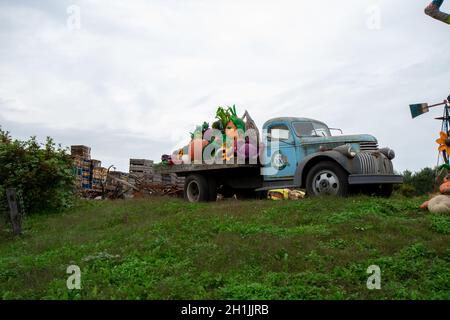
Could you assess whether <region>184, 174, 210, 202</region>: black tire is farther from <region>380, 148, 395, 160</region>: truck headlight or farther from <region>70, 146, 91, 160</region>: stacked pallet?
<region>70, 146, 91, 160</region>: stacked pallet

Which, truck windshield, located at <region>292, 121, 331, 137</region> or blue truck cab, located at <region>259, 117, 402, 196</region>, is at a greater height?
truck windshield, located at <region>292, 121, 331, 137</region>

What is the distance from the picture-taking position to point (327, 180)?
1059 centimetres

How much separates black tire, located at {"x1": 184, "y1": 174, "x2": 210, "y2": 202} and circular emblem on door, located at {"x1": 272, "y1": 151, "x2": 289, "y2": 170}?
Answer: 2.33 m

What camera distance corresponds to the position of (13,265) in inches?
289

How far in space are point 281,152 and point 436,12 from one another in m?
5.29

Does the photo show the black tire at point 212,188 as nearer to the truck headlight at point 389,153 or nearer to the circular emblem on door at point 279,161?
the circular emblem on door at point 279,161

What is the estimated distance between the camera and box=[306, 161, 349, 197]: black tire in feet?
33.8

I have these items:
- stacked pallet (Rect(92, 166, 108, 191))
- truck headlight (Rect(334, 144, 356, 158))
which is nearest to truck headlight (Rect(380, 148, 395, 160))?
truck headlight (Rect(334, 144, 356, 158))

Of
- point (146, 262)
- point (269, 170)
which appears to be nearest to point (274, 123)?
point (269, 170)

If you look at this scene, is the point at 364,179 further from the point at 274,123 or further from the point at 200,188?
the point at 200,188

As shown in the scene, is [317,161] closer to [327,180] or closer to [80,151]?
[327,180]

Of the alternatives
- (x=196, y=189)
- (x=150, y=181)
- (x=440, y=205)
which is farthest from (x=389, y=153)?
(x=150, y=181)

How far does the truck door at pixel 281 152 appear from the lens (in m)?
11.9
